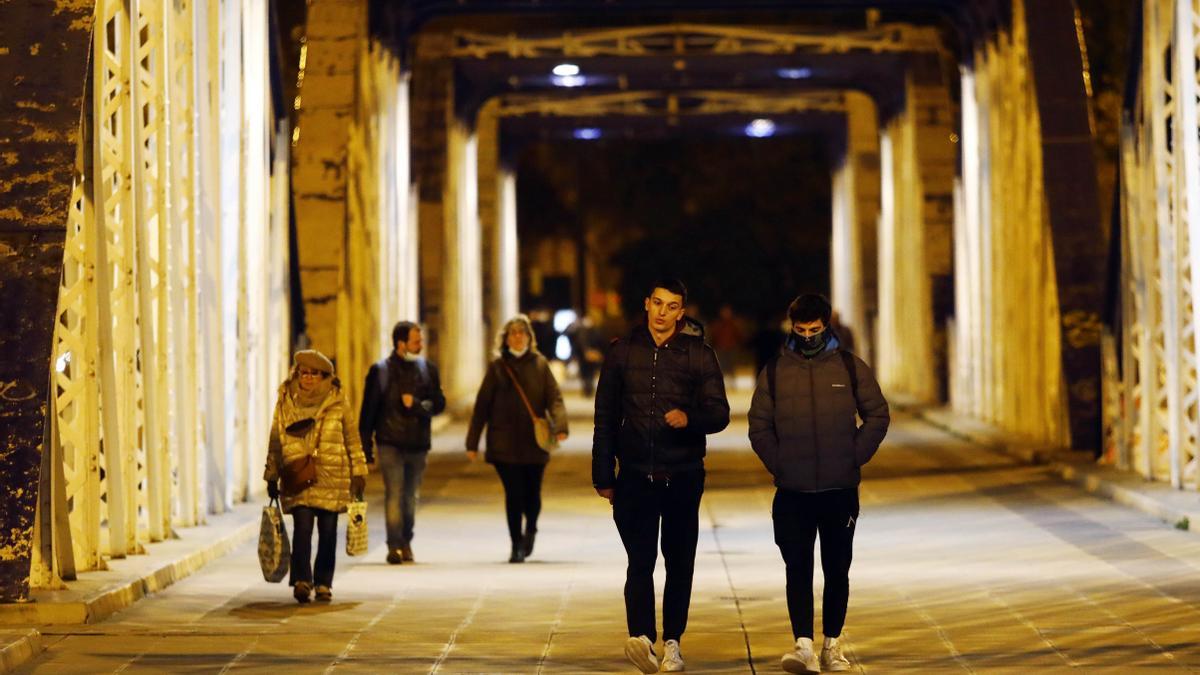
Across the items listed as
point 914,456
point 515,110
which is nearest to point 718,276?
point 515,110

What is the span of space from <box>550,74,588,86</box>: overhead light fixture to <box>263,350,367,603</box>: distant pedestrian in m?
29.6

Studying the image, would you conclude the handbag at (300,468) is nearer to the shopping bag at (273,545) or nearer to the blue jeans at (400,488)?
the shopping bag at (273,545)

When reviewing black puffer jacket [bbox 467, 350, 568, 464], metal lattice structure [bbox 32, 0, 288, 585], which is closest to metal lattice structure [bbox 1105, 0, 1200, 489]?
black puffer jacket [bbox 467, 350, 568, 464]

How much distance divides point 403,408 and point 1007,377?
1505cm

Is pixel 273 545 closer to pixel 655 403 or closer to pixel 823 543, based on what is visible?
pixel 655 403

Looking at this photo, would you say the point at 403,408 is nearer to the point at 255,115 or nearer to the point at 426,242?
the point at 255,115

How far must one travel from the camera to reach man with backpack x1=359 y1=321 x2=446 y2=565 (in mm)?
16344

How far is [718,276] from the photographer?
81.6 meters

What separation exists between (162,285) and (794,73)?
28195 millimetres

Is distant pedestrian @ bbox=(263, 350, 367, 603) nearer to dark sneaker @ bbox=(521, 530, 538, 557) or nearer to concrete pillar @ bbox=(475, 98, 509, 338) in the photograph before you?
dark sneaker @ bbox=(521, 530, 538, 557)

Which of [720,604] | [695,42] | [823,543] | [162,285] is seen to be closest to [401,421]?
[162,285]

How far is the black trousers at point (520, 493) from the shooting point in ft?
53.3

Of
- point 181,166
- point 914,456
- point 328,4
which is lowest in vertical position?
point 914,456

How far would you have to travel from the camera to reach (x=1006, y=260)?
2989 cm
